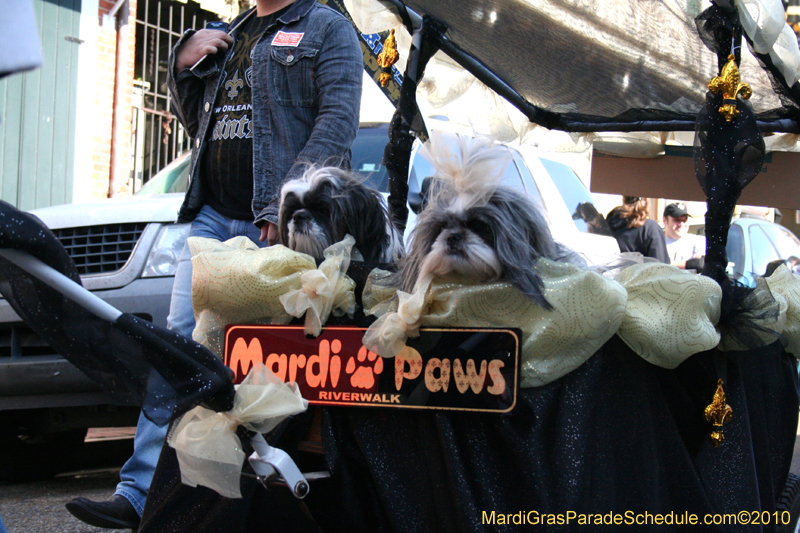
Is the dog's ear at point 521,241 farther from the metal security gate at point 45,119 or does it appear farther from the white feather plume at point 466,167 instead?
the metal security gate at point 45,119

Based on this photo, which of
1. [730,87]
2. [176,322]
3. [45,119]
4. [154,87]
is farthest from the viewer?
[154,87]

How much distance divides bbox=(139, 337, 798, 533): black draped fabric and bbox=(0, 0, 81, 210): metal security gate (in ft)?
26.1

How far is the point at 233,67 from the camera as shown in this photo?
3045mm

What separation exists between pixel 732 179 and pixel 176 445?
1.64m

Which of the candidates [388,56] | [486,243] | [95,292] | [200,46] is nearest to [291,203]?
[388,56]

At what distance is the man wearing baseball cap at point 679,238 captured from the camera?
856cm

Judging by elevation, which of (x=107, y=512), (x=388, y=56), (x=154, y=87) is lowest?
(x=107, y=512)

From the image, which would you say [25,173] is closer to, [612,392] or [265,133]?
[265,133]

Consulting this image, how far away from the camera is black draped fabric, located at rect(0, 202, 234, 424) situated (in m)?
1.39

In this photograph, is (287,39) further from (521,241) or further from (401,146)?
(521,241)

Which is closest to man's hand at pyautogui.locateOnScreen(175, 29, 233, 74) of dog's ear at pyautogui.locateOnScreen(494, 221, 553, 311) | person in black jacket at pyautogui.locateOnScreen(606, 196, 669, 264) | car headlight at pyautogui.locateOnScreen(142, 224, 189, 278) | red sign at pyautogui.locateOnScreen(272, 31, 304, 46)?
red sign at pyautogui.locateOnScreen(272, 31, 304, 46)

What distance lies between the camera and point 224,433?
1575mm

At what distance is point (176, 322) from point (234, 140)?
765mm

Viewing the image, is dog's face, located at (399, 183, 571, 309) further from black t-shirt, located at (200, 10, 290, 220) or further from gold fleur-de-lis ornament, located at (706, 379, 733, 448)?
black t-shirt, located at (200, 10, 290, 220)
